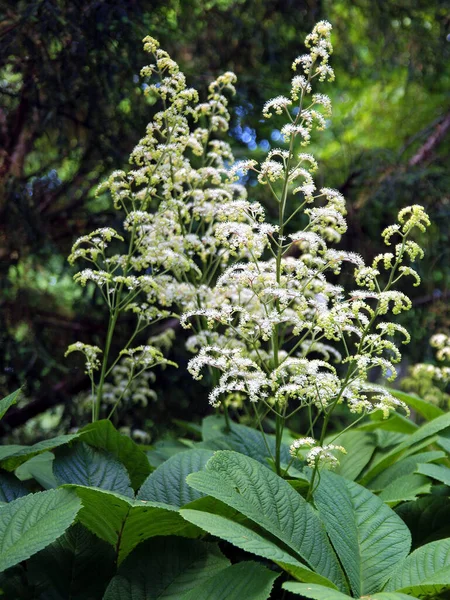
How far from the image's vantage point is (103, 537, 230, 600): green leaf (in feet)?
4.91

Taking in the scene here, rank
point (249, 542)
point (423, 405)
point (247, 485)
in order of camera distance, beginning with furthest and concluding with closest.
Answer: point (423, 405) < point (247, 485) < point (249, 542)

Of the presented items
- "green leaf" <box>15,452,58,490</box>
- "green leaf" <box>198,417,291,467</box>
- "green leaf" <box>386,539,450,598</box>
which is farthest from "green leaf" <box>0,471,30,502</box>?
"green leaf" <box>386,539,450,598</box>

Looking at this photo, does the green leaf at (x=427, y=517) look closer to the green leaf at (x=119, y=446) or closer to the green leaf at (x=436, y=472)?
the green leaf at (x=436, y=472)

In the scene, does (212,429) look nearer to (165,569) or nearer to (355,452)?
(355,452)

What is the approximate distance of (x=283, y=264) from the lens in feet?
6.08

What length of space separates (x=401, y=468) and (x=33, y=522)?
1.30m

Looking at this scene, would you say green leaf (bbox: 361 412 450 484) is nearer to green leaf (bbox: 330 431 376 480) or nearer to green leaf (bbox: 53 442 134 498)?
green leaf (bbox: 330 431 376 480)

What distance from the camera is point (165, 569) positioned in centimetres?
156

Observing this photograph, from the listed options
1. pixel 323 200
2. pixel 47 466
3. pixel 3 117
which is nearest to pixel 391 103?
pixel 323 200

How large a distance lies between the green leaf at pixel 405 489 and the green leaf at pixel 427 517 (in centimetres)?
4

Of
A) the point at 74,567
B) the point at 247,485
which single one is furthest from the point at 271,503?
the point at 74,567

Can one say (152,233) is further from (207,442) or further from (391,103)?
(391,103)

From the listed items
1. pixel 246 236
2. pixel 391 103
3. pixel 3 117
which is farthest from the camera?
pixel 391 103

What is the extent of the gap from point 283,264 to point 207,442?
30.1 inches
